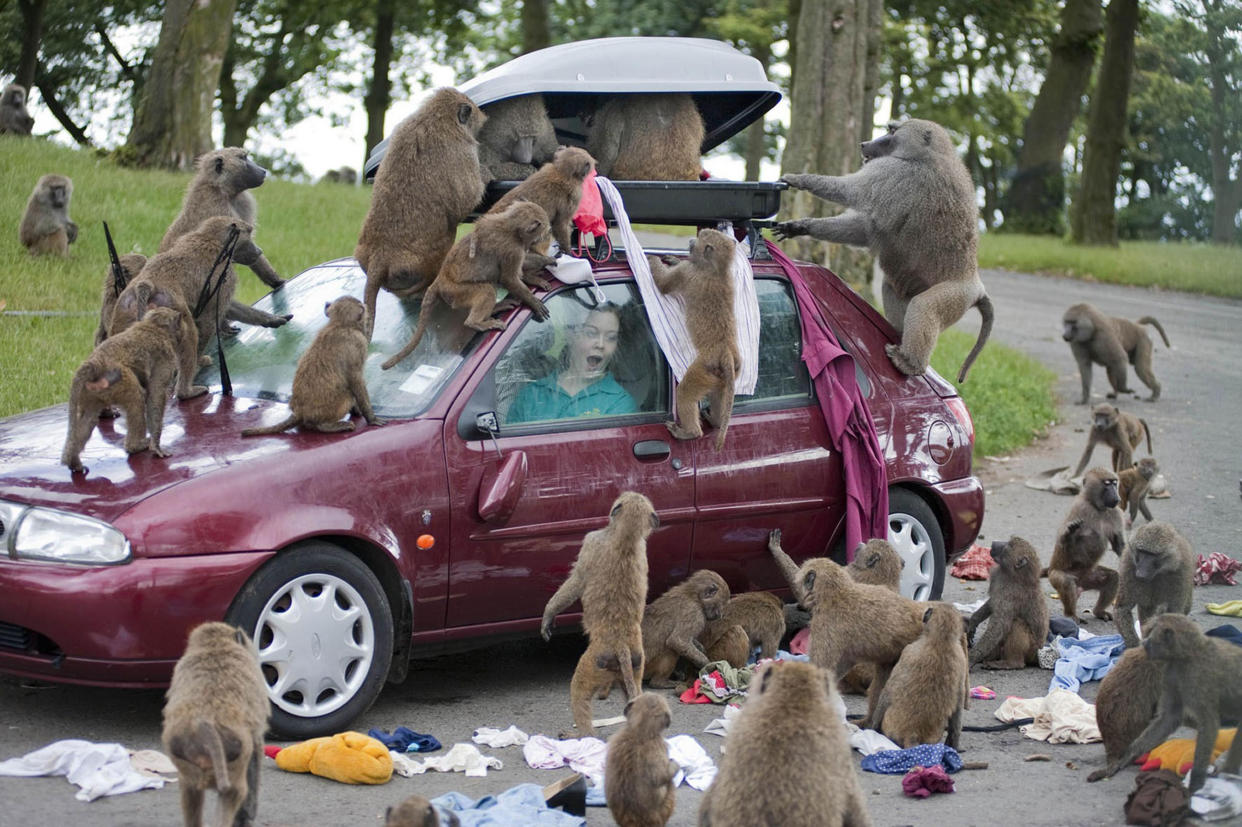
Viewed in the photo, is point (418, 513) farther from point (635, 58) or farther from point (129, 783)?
point (635, 58)

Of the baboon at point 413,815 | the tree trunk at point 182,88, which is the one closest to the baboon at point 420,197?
the baboon at point 413,815

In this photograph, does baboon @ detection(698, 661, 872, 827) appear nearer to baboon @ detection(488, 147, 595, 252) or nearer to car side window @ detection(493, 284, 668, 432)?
car side window @ detection(493, 284, 668, 432)

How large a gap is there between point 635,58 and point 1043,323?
15.3m

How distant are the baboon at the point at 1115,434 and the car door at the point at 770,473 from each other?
4.56 metres

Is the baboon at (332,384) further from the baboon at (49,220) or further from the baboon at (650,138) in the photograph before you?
the baboon at (49,220)

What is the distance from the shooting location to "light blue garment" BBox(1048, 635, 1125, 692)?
7.04 m

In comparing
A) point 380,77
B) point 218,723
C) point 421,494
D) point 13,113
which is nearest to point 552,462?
point 421,494

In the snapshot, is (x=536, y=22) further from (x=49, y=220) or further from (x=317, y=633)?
(x=317, y=633)

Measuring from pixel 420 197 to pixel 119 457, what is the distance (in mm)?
2034

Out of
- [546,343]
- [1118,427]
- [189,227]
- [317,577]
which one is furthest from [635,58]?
[1118,427]

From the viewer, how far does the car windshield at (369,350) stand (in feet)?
20.9

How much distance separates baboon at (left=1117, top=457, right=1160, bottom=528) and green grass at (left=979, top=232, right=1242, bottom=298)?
13.6 m

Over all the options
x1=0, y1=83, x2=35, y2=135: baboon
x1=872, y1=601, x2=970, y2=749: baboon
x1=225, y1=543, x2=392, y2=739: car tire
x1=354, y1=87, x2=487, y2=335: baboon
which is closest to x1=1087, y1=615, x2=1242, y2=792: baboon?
x1=872, y1=601, x2=970, y2=749: baboon

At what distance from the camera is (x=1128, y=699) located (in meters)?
5.78
